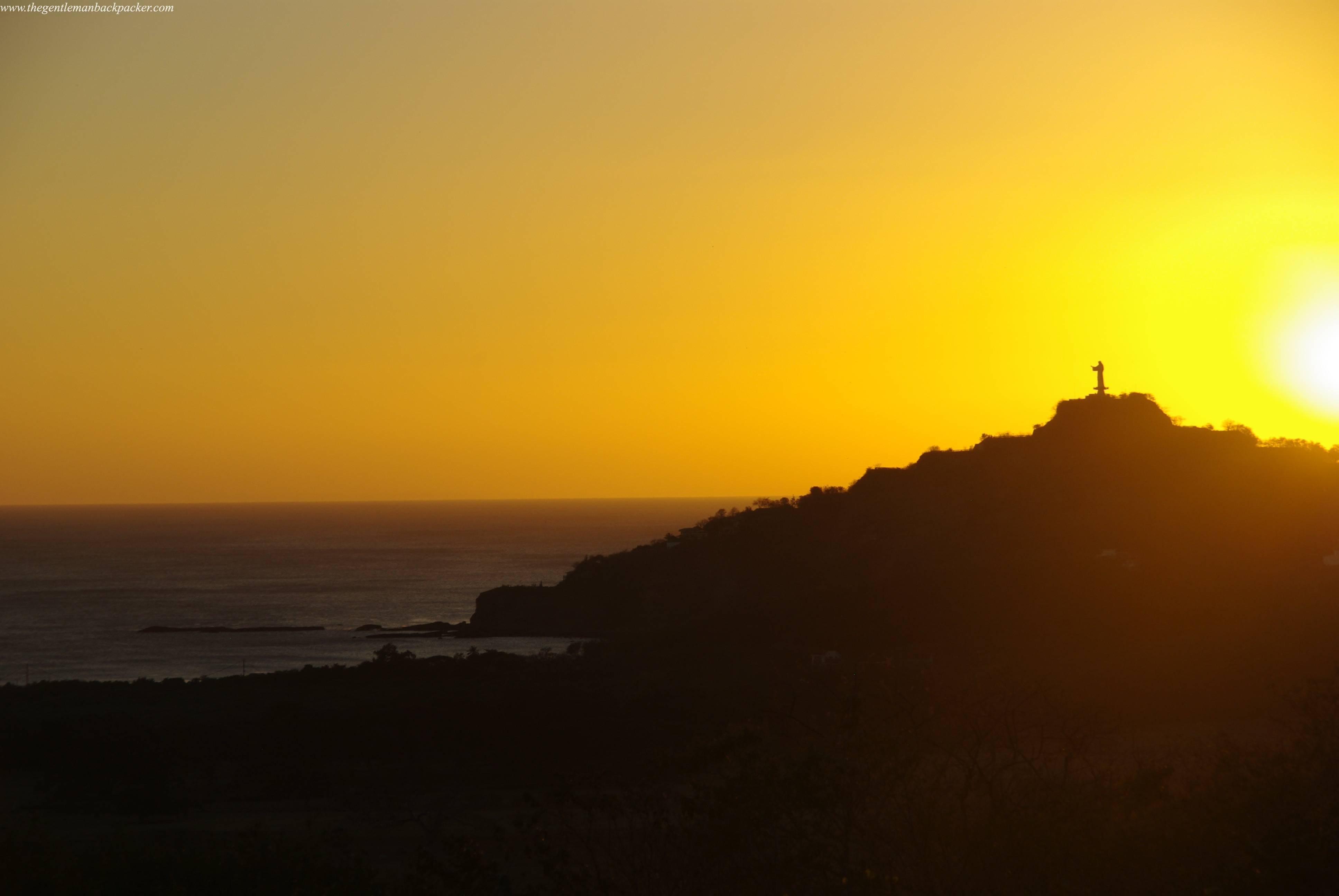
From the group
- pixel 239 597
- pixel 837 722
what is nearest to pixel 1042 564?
pixel 837 722

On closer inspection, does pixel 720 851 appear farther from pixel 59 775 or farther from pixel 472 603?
pixel 472 603

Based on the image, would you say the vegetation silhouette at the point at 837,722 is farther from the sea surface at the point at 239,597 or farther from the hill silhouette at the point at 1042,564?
the sea surface at the point at 239,597

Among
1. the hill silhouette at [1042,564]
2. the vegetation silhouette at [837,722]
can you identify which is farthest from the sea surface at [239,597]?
the vegetation silhouette at [837,722]

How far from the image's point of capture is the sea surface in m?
60.3

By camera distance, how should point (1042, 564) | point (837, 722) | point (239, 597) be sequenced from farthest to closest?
point (239, 597) → point (1042, 564) → point (837, 722)

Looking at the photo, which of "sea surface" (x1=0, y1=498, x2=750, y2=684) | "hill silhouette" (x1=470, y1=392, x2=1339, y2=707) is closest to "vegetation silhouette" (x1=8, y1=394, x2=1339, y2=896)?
"hill silhouette" (x1=470, y1=392, x2=1339, y2=707)

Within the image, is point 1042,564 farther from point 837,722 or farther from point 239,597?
point 239,597

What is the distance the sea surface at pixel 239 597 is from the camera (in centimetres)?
6034

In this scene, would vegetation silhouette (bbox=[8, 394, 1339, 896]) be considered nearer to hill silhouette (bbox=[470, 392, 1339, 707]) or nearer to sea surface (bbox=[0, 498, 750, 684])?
hill silhouette (bbox=[470, 392, 1339, 707])

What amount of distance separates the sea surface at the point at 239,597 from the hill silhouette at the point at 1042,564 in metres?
7.93

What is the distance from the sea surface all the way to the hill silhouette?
793 centimetres

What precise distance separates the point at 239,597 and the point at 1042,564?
6989 centimetres

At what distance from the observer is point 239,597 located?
9631 cm

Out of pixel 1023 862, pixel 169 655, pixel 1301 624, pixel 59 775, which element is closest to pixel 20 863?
pixel 1023 862
